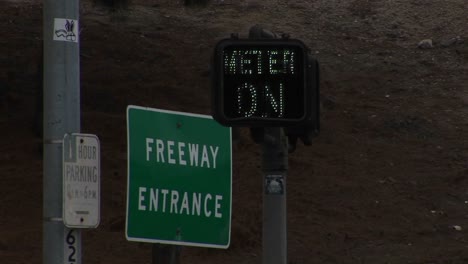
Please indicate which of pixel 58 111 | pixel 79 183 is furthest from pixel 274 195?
pixel 58 111

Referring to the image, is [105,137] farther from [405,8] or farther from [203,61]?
[405,8]

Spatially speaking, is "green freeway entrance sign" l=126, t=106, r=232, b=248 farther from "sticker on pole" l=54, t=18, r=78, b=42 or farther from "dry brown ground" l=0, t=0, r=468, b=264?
"dry brown ground" l=0, t=0, r=468, b=264

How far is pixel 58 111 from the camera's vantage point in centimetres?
684

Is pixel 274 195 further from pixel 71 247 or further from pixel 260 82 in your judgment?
pixel 71 247

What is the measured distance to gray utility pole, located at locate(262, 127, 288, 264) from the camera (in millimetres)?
7039

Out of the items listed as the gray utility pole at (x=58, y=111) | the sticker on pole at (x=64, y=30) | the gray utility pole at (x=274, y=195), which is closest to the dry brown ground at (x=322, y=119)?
the gray utility pole at (x=274, y=195)

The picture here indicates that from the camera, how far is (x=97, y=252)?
14539 millimetres

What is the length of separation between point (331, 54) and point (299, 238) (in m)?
7.71

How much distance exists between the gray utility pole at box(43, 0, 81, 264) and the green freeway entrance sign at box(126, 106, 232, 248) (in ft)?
1.50

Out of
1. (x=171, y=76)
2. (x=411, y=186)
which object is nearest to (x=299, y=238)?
(x=411, y=186)

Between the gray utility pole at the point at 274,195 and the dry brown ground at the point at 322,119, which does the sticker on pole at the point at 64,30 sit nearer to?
the gray utility pole at the point at 274,195

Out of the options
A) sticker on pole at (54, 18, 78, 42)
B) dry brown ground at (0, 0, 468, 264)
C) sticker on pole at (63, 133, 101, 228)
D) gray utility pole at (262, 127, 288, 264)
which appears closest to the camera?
sticker on pole at (63, 133, 101, 228)

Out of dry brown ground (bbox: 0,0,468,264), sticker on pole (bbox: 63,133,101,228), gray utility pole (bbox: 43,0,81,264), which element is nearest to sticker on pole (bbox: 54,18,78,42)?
gray utility pole (bbox: 43,0,81,264)

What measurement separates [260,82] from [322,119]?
12.6 m
